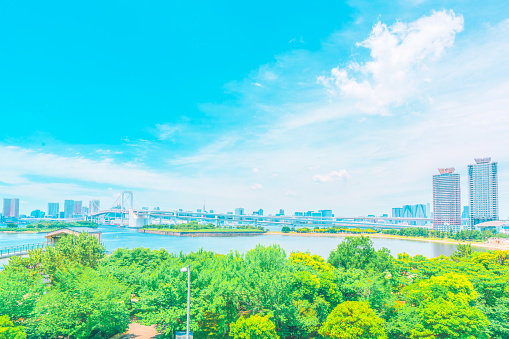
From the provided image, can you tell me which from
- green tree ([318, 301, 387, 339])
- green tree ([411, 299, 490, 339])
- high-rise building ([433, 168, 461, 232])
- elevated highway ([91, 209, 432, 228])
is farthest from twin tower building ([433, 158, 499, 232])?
green tree ([318, 301, 387, 339])

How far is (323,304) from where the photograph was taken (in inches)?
702

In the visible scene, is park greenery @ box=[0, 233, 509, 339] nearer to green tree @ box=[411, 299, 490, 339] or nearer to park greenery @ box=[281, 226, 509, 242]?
green tree @ box=[411, 299, 490, 339]

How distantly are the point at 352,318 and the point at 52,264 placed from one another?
21.0 metres

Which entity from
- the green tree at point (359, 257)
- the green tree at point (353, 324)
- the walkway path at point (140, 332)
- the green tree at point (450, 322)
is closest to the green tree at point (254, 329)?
the green tree at point (353, 324)

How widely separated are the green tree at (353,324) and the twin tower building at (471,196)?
588ft

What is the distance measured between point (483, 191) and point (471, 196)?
244 inches

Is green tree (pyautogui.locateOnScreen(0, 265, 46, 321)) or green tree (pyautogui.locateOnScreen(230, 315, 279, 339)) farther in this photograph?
green tree (pyautogui.locateOnScreen(0, 265, 46, 321))

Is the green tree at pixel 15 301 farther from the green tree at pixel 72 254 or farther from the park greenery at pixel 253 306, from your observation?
the green tree at pixel 72 254

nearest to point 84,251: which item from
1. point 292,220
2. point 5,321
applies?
point 5,321

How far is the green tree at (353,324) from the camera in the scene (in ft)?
45.9

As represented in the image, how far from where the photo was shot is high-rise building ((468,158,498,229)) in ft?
563

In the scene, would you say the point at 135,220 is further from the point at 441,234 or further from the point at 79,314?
the point at 79,314

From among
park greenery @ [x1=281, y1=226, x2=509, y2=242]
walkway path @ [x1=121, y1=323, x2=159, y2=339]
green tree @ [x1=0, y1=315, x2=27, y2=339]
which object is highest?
green tree @ [x1=0, y1=315, x2=27, y2=339]

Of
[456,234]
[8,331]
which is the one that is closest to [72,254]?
[8,331]
